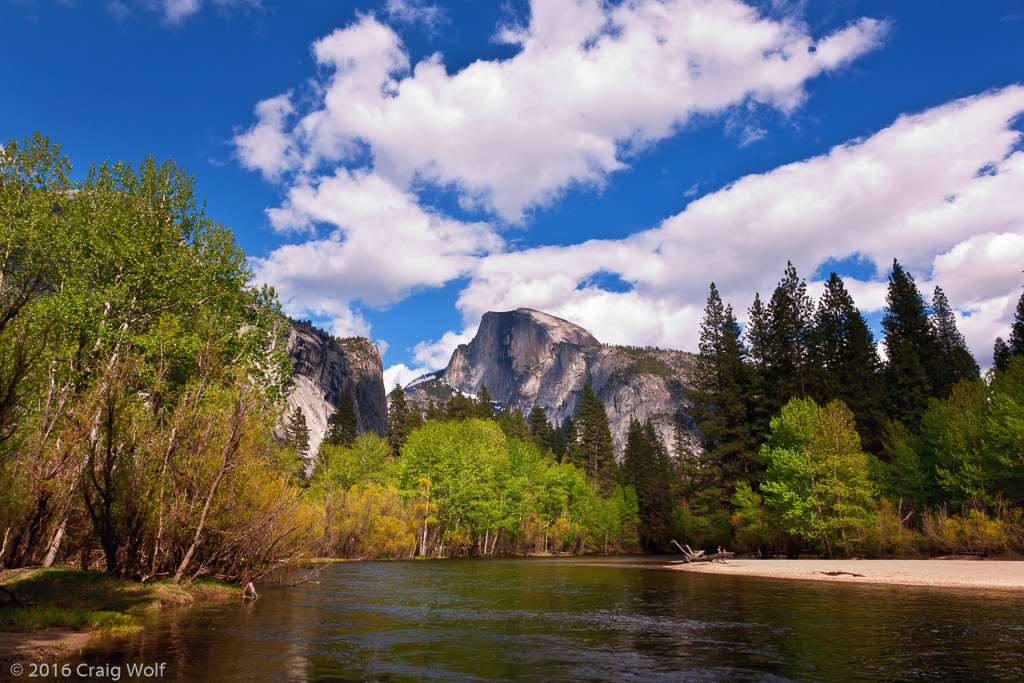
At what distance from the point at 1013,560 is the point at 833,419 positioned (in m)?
16.0

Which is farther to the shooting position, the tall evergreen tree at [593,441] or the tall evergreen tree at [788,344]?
the tall evergreen tree at [593,441]

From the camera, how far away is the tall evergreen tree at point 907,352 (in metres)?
62.7

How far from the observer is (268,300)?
A: 3362 cm

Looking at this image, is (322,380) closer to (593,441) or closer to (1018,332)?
(593,441)

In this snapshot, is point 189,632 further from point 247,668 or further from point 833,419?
point 833,419

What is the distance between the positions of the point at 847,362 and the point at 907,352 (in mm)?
6481

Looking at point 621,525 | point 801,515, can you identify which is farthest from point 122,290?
point 621,525

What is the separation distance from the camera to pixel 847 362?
66.6m

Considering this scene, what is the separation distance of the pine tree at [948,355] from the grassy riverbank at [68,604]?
2447 inches

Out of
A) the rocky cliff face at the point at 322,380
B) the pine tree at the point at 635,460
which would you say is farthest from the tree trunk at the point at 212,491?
the rocky cliff face at the point at 322,380

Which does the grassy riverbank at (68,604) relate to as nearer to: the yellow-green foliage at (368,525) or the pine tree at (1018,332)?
the yellow-green foliage at (368,525)

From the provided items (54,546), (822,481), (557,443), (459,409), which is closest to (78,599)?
(54,546)
